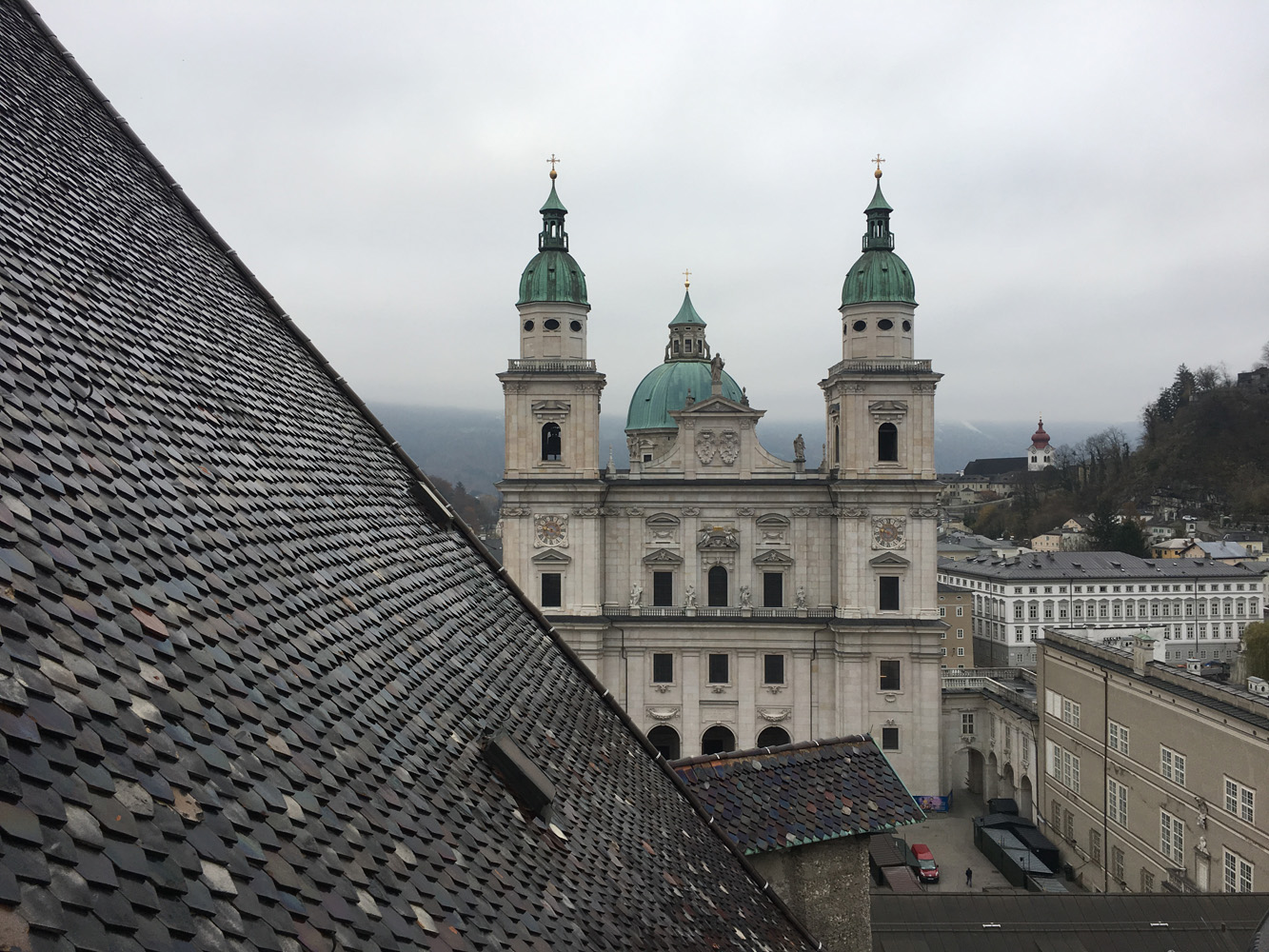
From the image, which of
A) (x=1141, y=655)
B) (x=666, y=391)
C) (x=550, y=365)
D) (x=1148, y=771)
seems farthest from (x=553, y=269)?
(x=1148, y=771)

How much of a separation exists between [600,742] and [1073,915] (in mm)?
16410

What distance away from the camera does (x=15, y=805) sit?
8.02 feet

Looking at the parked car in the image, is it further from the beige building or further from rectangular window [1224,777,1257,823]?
rectangular window [1224,777,1257,823]

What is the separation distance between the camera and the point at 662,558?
138 ft

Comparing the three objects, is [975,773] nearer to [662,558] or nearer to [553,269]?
[662,558]

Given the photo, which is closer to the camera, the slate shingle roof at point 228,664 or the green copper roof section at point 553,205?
the slate shingle roof at point 228,664

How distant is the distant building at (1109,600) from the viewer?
66.2 metres

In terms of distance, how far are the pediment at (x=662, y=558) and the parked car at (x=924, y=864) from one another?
49.5 feet

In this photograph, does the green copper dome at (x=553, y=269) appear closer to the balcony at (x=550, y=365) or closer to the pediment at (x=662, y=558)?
the balcony at (x=550, y=365)

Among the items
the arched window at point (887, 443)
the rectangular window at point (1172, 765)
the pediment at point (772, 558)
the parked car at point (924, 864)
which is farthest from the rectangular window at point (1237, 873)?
the pediment at point (772, 558)

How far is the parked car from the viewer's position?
3300 centimetres

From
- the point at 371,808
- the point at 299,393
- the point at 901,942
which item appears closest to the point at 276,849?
the point at 371,808

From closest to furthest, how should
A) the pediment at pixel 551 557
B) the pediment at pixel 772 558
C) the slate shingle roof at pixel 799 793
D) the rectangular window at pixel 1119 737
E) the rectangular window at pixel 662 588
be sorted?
the slate shingle roof at pixel 799 793
the rectangular window at pixel 1119 737
the pediment at pixel 551 557
the pediment at pixel 772 558
the rectangular window at pixel 662 588

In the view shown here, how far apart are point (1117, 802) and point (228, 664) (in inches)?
1381
